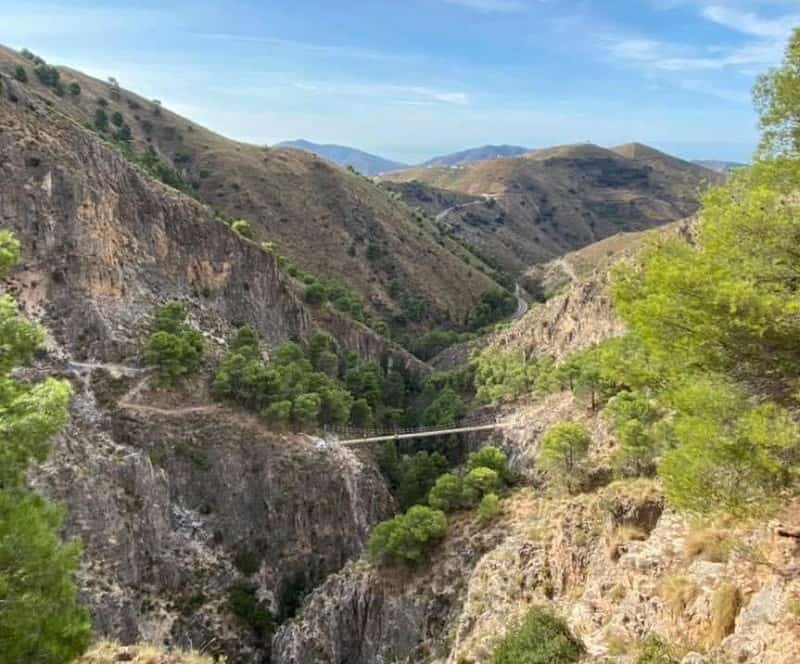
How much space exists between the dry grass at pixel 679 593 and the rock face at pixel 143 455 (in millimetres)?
34628

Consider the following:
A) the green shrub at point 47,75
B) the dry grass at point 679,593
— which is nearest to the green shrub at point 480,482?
the dry grass at point 679,593

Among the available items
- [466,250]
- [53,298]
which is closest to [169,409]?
[53,298]

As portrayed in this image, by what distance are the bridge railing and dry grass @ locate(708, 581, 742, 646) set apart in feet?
163

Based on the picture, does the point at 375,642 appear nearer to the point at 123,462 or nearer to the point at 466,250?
the point at 123,462

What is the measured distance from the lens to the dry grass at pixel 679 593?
15914 mm

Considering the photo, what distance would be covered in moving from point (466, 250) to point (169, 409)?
121339 mm

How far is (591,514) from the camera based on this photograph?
2800 centimetres

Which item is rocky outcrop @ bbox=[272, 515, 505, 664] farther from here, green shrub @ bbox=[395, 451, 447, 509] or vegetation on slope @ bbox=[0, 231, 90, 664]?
vegetation on slope @ bbox=[0, 231, 90, 664]

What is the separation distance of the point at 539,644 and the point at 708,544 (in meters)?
5.48

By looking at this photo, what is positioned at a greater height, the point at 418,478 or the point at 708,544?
the point at 708,544

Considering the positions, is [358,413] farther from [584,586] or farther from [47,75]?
[47,75]

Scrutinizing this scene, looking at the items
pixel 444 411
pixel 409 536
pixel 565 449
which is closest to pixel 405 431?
pixel 444 411

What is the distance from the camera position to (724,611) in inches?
578

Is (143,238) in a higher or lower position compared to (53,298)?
higher
